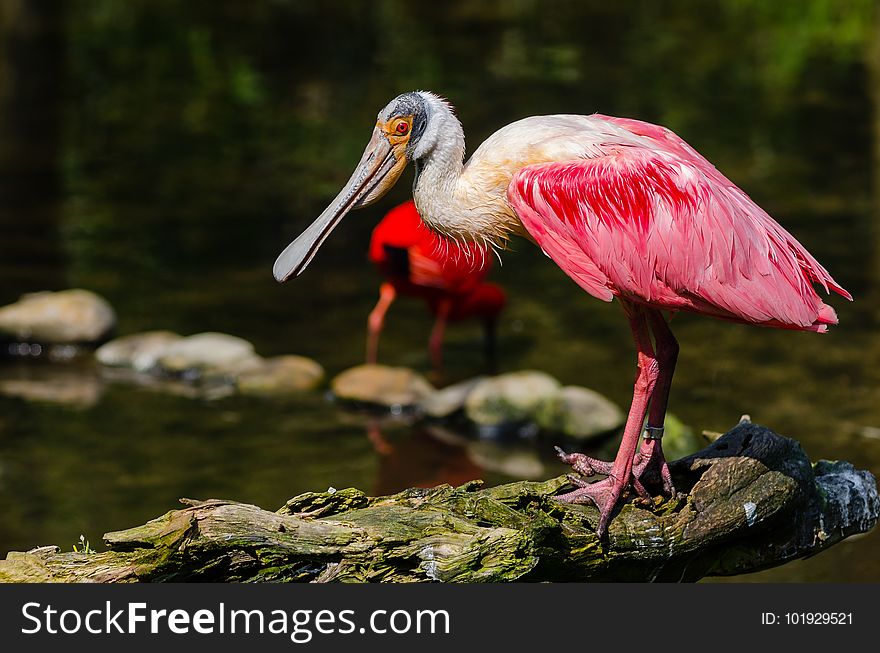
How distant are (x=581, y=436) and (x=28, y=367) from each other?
496 centimetres

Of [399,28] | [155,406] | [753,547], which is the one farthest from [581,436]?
[399,28]

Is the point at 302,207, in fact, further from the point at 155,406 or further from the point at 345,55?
the point at 345,55

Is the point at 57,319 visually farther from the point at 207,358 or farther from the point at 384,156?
the point at 384,156

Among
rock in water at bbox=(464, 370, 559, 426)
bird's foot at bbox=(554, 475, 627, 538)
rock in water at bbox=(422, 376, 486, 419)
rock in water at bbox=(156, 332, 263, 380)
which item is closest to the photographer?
bird's foot at bbox=(554, 475, 627, 538)

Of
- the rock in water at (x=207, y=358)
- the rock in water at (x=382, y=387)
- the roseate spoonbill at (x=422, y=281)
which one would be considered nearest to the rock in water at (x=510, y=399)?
the rock in water at (x=382, y=387)

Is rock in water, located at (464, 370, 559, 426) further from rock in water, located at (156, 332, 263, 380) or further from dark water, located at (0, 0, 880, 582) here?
rock in water, located at (156, 332, 263, 380)

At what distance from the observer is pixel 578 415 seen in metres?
10.6

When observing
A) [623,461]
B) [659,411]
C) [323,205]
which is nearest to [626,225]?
[659,411]

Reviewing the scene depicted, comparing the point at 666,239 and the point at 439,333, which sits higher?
the point at 439,333

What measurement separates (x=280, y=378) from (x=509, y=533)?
6.38m

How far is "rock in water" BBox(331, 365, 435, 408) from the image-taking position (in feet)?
37.2

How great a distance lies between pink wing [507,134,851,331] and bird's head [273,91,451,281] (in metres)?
0.53

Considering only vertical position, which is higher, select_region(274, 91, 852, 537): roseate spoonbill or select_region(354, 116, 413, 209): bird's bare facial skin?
select_region(354, 116, 413, 209): bird's bare facial skin

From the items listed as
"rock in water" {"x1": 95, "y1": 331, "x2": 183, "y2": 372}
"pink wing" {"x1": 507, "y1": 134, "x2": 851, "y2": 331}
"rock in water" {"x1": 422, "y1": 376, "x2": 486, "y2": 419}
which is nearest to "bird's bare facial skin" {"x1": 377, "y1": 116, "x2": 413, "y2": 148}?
"pink wing" {"x1": 507, "y1": 134, "x2": 851, "y2": 331}
